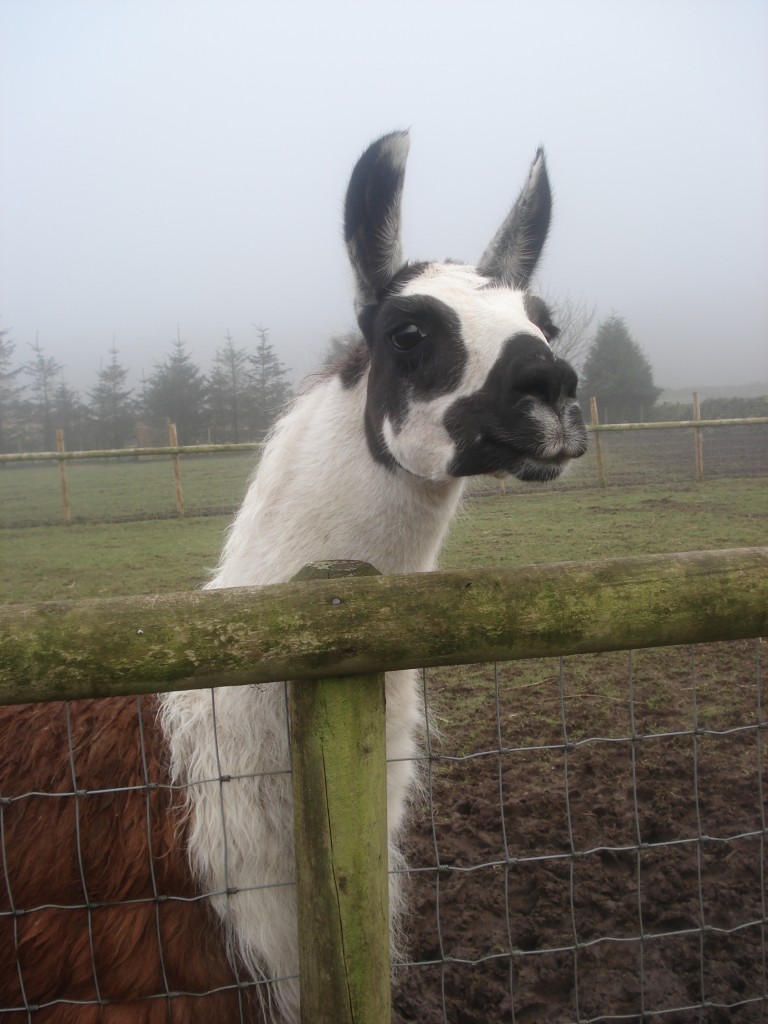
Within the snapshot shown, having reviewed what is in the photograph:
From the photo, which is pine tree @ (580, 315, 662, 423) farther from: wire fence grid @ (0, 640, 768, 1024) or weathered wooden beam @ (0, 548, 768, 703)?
weathered wooden beam @ (0, 548, 768, 703)

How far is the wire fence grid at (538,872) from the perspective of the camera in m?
1.61

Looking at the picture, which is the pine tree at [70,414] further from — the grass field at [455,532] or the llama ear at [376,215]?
the llama ear at [376,215]

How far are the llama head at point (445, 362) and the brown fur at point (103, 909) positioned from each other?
1073 millimetres

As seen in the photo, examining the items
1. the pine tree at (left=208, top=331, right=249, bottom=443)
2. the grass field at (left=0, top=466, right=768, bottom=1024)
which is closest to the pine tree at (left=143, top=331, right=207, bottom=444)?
the pine tree at (left=208, top=331, right=249, bottom=443)

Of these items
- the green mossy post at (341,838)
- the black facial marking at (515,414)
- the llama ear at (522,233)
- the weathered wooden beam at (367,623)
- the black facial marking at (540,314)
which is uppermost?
the llama ear at (522,233)

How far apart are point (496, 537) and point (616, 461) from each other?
4542 millimetres

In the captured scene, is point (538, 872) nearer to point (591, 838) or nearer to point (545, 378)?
point (591, 838)

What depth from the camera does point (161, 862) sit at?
1.66 metres

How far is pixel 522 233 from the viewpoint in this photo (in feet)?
8.25

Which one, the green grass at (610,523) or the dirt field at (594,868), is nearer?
the dirt field at (594,868)

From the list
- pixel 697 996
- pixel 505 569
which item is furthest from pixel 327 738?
pixel 697 996

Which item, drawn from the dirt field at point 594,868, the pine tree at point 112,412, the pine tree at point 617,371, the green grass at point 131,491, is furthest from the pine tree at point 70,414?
the dirt field at point 594,868

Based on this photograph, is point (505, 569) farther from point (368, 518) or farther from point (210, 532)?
point (210, 532)

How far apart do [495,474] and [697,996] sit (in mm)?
1789
